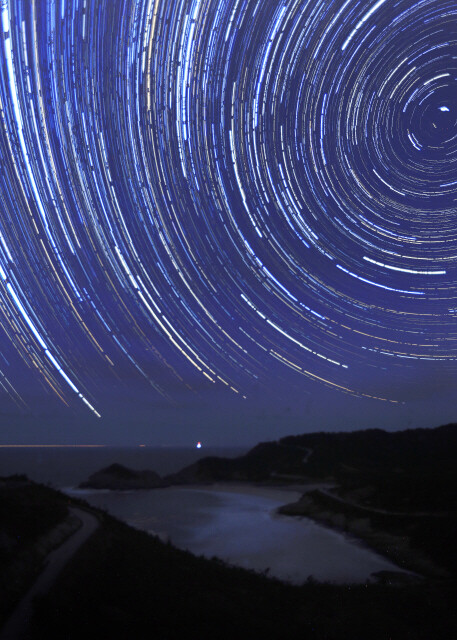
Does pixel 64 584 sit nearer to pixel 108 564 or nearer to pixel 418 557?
pixel 108 564

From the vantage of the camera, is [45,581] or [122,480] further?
[122,480]

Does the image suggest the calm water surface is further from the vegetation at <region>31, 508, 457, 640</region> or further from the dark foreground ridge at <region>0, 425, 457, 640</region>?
the vegetation at <region>31, 508, 457, 640</region>

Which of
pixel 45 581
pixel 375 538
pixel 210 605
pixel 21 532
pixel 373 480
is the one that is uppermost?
pixel 21 532

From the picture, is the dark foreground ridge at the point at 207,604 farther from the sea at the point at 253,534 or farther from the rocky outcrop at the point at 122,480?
the rocky outcrop at the point at 122,480

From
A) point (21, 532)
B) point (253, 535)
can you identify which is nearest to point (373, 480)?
point (253, 535)

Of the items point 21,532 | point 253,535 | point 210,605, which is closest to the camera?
point 210,605

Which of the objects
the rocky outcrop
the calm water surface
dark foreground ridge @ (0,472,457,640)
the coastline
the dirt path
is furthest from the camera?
the rocky outcrop

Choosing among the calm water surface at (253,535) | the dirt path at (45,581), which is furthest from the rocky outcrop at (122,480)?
the dirt path at (45,581)

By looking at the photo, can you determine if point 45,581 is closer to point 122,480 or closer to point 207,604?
point 207,604

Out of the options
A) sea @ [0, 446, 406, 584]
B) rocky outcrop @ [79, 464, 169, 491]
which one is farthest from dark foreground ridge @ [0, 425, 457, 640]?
rocky outcrop @ [79, 464, 169, 491]
